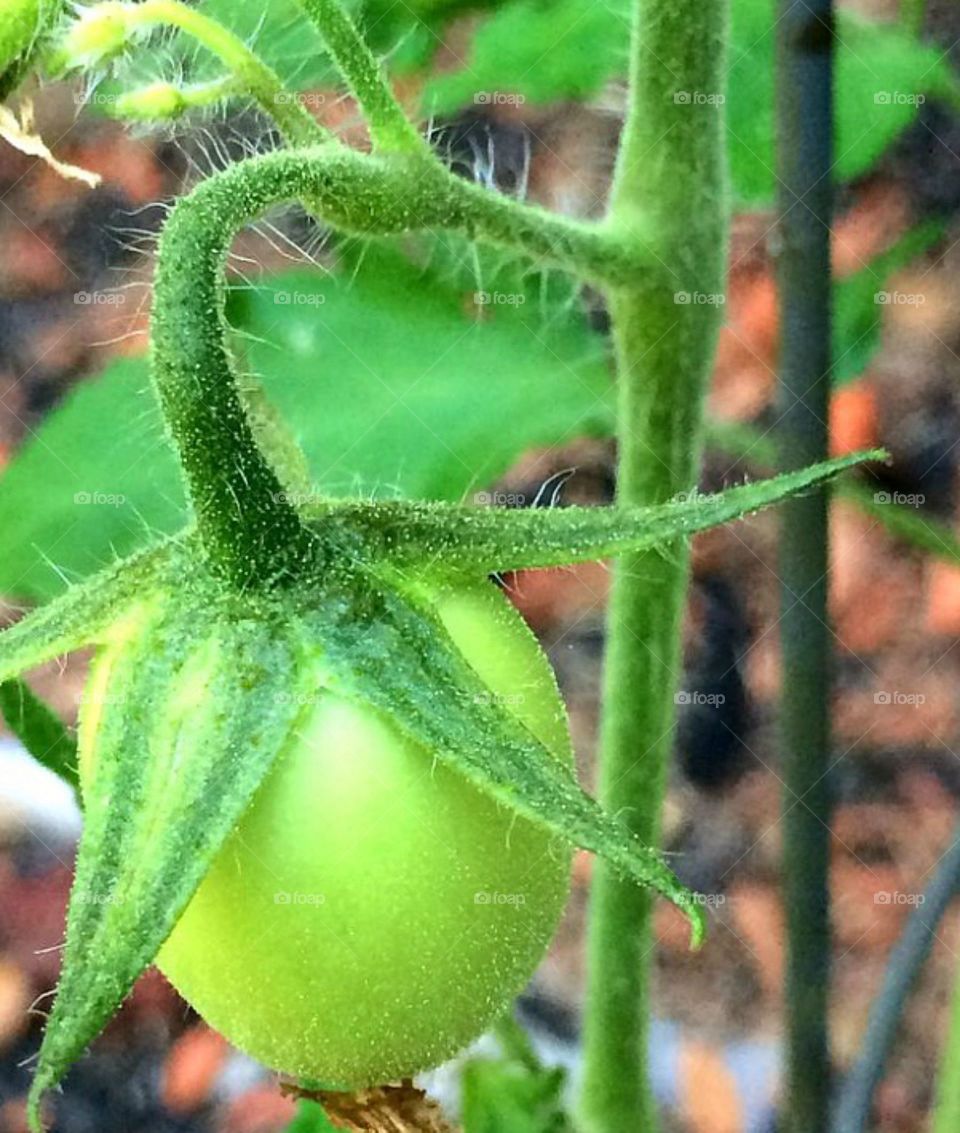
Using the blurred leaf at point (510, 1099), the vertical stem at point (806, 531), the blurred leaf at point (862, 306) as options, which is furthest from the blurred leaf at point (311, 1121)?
the blurred leaf at point (862, 306)

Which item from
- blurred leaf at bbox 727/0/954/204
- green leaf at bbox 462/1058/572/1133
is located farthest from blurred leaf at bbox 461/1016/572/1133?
blurred leaf at bbox 727/0/954/204

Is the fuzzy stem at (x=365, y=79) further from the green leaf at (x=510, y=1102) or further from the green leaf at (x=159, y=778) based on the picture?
the green leaf at (x=510, y=1102)

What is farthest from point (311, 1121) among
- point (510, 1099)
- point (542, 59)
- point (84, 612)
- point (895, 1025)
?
point (542, 59)

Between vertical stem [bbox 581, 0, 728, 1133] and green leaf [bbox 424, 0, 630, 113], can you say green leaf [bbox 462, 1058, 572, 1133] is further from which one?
green leaf [bbox 424, 0, 630, 113]

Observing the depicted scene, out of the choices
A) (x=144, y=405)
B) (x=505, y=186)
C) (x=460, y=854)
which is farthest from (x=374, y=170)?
(x=505, y=186)

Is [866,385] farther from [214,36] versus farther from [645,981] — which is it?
[214,36]

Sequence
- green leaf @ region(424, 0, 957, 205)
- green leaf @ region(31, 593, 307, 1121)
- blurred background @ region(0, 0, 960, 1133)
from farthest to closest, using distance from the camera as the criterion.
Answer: blurred background @ region(0, 0, 960, 1133) → green leaf @ region(424, 0, 957, 205) → green leaf @ region(31, 593, 307, 1121)
